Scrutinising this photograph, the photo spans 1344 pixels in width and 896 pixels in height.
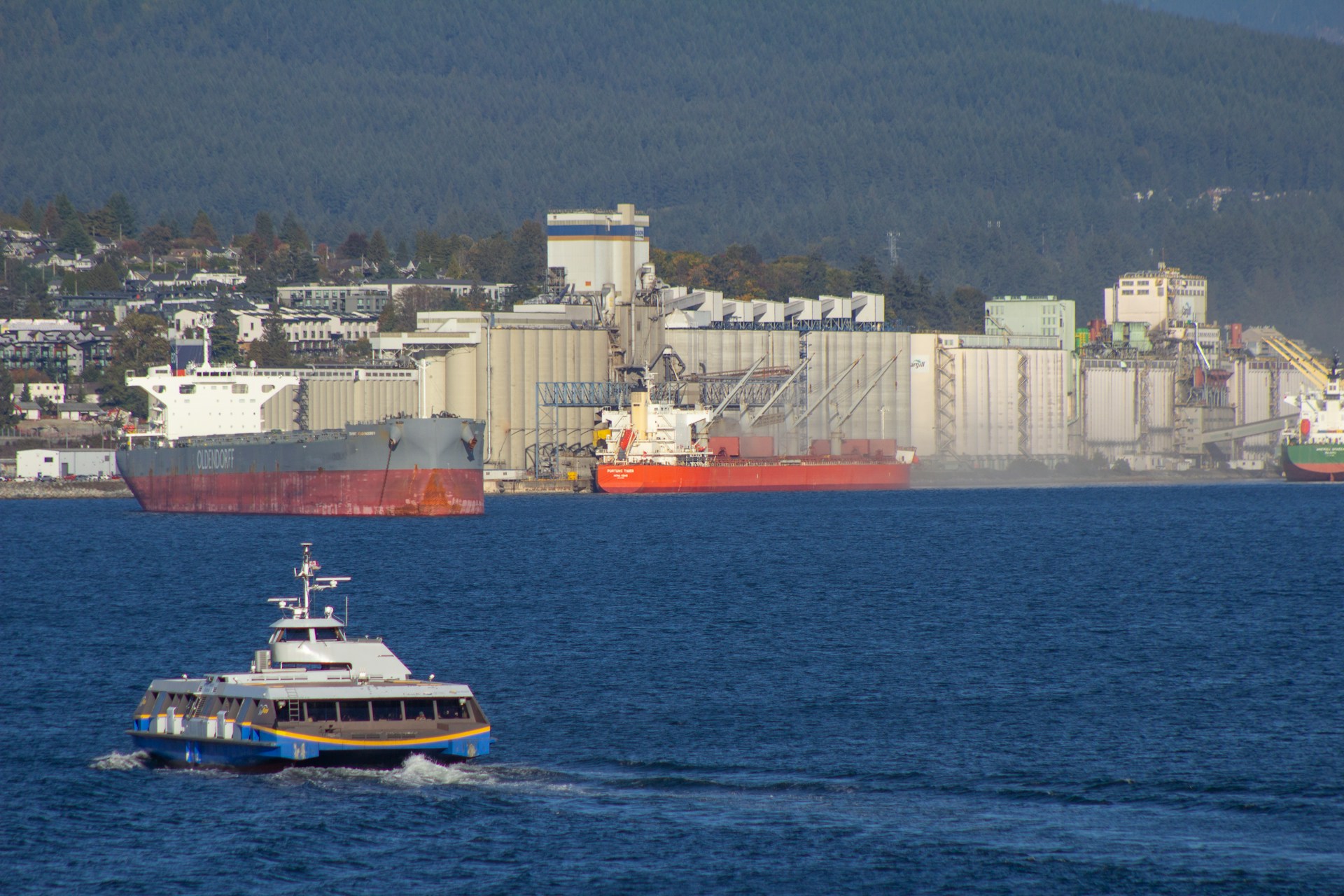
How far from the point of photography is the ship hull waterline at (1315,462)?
445 feet

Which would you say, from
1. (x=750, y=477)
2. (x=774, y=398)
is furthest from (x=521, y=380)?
(x=774, y=398)

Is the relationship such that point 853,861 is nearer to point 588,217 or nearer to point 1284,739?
point 1284,739

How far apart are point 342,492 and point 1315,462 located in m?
81.9

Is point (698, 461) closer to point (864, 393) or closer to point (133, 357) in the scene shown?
point (864, 393)

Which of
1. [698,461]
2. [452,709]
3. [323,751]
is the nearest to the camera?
[323,751]

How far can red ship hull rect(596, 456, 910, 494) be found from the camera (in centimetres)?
11469

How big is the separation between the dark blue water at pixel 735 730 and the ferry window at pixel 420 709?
0.79 m

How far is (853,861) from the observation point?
24.0m

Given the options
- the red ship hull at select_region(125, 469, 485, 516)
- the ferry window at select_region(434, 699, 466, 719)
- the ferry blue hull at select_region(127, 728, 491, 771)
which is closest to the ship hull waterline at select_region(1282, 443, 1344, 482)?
the red ship hull at select_region(125, 469, 485, 516)

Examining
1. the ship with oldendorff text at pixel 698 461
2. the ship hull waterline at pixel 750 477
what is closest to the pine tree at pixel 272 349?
the ship with oldendorff text at pixel 698 461

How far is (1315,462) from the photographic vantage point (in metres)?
137

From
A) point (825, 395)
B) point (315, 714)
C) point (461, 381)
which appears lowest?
point (315, 714)

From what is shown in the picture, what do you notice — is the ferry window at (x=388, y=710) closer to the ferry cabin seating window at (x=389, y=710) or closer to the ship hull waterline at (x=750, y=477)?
the ferry cabin seating window at (x=389, y=710)

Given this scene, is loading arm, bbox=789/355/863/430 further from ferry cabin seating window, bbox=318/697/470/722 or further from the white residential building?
ferry cabin seating window, bbox=318/697/470/722
